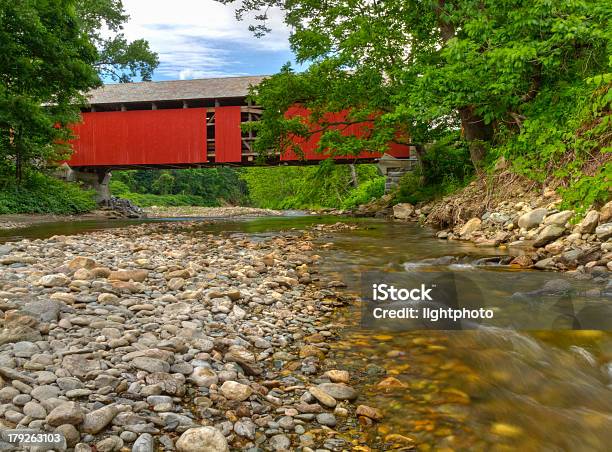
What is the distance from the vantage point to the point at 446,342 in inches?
112

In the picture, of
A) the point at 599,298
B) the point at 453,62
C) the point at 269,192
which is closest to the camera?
the point at 599,298

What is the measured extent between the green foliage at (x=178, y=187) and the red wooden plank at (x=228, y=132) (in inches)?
852

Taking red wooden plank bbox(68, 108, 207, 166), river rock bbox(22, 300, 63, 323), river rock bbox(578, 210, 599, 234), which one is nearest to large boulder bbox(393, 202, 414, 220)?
river rock bbox(578, 210, 599, 234)

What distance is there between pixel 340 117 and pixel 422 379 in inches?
731

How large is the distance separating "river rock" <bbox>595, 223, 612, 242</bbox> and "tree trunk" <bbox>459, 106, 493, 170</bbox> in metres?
6.17

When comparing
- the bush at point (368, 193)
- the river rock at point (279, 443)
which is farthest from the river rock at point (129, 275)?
the bush at point (368, 193)

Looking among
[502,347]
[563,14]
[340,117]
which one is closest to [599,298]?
[502,347]

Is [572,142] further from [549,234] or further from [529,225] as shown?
[549,234]

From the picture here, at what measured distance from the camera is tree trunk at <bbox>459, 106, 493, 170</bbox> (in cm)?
1120

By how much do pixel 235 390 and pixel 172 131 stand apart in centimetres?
2044

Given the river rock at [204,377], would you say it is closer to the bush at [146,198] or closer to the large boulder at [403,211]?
the large boulder at [403,211]

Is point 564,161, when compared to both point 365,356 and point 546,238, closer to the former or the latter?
point 546,238

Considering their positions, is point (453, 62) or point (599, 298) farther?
point (453, 62)

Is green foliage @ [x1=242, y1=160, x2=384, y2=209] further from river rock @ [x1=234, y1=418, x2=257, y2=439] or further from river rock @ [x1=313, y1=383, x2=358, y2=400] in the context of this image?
river rock @ [x1=234, y1=418, x2=257, y2=439]
